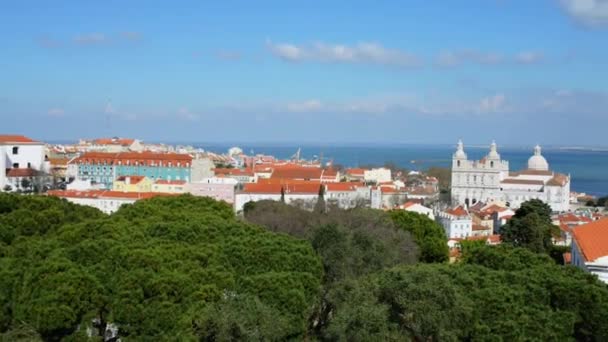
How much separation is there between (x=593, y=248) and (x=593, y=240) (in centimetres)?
102

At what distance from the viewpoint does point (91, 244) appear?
1333 cm

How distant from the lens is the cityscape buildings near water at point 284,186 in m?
41.8

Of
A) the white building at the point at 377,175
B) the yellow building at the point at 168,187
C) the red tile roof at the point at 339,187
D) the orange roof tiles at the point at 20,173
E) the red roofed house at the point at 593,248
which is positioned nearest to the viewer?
the red roofed house at the point at 593,248

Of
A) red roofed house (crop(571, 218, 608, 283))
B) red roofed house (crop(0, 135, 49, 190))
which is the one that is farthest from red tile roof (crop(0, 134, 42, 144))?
red roofed house (crop(571, 218, 608, 283))

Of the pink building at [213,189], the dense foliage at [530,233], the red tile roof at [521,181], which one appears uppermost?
the red tile roof at [521,181]

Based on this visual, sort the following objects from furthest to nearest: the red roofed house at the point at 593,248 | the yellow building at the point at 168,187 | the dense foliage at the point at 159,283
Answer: the yellow building at the point at 168,187, the red roofed house at the point at 593,248, the dense foliage at the point at 159,283

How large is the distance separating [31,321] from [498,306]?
7.15 m

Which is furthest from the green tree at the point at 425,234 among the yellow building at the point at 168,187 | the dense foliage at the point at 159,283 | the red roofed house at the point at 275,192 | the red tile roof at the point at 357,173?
the red tile roof at the point at 357,173

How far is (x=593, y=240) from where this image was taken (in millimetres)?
18906

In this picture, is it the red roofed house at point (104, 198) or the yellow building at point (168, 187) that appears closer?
the red roofed house at point (104, 198)

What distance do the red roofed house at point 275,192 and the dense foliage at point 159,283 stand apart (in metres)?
29.2

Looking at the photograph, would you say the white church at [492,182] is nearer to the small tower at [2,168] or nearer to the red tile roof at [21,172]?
the red tile roof at [21,172]

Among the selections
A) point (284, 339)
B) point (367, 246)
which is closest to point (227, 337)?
point (284, 339)

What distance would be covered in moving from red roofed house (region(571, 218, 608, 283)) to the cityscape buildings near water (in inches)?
465
